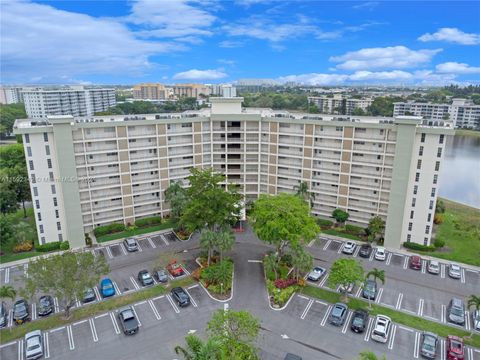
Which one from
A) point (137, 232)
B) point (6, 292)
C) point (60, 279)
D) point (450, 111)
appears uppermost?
point (450, 111)

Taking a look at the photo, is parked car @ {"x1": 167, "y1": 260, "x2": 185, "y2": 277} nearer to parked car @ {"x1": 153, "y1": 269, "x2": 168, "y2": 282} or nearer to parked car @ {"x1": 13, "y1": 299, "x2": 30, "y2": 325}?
parked car @ {"x1": 153, "y1": 269, "x2": 168, "y2": 282}

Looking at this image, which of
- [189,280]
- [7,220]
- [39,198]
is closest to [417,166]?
[189,280]

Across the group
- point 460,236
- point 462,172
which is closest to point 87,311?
point 460,236

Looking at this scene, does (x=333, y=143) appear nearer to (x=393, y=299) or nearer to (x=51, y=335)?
(x=393, y=299)

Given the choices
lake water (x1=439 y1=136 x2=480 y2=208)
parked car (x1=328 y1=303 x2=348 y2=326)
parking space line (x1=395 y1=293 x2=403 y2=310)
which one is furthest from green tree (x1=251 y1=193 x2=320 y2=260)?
lake water (x1=439 y1=136 x2=480 y2=208)

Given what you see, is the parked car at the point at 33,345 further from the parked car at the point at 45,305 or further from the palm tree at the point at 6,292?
the palm tree at the point at 6,292

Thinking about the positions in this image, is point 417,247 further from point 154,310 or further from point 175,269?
point 154,310

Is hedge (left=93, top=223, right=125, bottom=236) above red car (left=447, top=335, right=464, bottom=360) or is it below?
above
